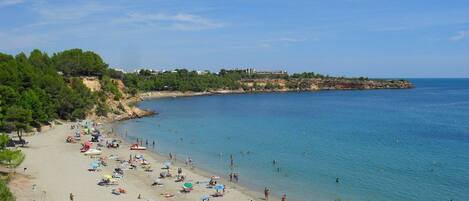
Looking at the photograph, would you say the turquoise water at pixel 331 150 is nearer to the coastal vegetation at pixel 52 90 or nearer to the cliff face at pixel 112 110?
the cliff face at pixel 112 110

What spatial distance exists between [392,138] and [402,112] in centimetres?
4717

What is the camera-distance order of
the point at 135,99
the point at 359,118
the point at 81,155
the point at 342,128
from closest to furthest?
the point at 81,155 → the point at 342,128 → the point at 359,118 → the point at 135,99

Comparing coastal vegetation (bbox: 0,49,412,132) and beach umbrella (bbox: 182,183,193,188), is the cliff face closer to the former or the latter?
coastal vegetation (bbox: 0,49,412,132)

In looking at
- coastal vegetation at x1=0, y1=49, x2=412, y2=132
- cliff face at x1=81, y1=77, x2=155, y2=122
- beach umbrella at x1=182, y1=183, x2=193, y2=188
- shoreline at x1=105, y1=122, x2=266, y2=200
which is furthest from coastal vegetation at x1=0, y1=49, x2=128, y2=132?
beach umbrella at x1=182, y1=183, x2=193, y2=188

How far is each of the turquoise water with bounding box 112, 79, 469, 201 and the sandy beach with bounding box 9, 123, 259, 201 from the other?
157 inches

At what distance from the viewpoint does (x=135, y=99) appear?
137250 millimetres

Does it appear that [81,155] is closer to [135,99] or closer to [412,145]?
[412,145]

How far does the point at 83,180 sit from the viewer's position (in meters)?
38.8

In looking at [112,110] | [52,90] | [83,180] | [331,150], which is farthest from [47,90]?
[331,150]

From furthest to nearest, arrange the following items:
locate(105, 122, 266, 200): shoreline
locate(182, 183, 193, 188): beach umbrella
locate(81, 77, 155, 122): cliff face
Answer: locate(81, 77, 155, 122): cliff face → locate(105, 122, 266, 200): shoreline → locate(182, 183, 193, 188): beach umbrella

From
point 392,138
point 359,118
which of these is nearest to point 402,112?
point 359,118

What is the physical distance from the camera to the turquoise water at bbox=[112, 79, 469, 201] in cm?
3950

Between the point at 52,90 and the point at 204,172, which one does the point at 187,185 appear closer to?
the point at 204,172

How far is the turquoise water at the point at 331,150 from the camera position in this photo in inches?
1555
